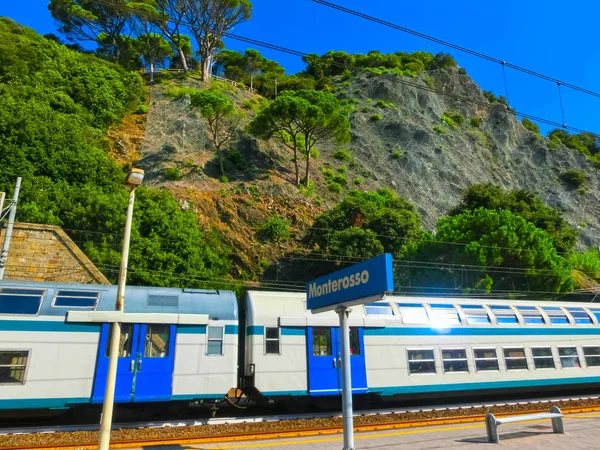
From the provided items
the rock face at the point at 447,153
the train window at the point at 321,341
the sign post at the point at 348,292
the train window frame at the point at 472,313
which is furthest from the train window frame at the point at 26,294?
the rock face at the point at 447,153

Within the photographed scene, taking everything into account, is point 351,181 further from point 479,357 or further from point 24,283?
point 24,283

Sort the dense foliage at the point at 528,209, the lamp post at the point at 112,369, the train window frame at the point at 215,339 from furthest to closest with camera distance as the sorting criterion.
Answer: the dense foliage at the point at 528,209 < the train window frame at the point at 215,339 < the lamp post at the point at 112,369

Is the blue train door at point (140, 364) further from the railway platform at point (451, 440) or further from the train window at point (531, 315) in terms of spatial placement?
the train window at point (531, 315)

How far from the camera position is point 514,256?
2967cm

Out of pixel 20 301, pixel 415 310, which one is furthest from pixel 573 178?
pixel 20 301

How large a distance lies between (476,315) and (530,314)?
2.88 meters

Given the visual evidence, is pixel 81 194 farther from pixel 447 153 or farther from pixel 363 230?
pixel 447 153

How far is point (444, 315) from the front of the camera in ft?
51.8

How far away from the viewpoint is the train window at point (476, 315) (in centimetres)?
1607

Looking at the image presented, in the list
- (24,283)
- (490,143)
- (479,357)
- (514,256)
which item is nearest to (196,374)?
(24,283)

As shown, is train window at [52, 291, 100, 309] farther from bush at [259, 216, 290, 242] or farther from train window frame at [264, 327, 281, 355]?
bush at [259, 216, 290, 242]

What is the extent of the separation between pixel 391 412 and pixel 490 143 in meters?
70.1

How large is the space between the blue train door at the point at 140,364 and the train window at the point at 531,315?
13659 mm

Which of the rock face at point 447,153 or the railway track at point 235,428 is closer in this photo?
the railway track at point 235,428
